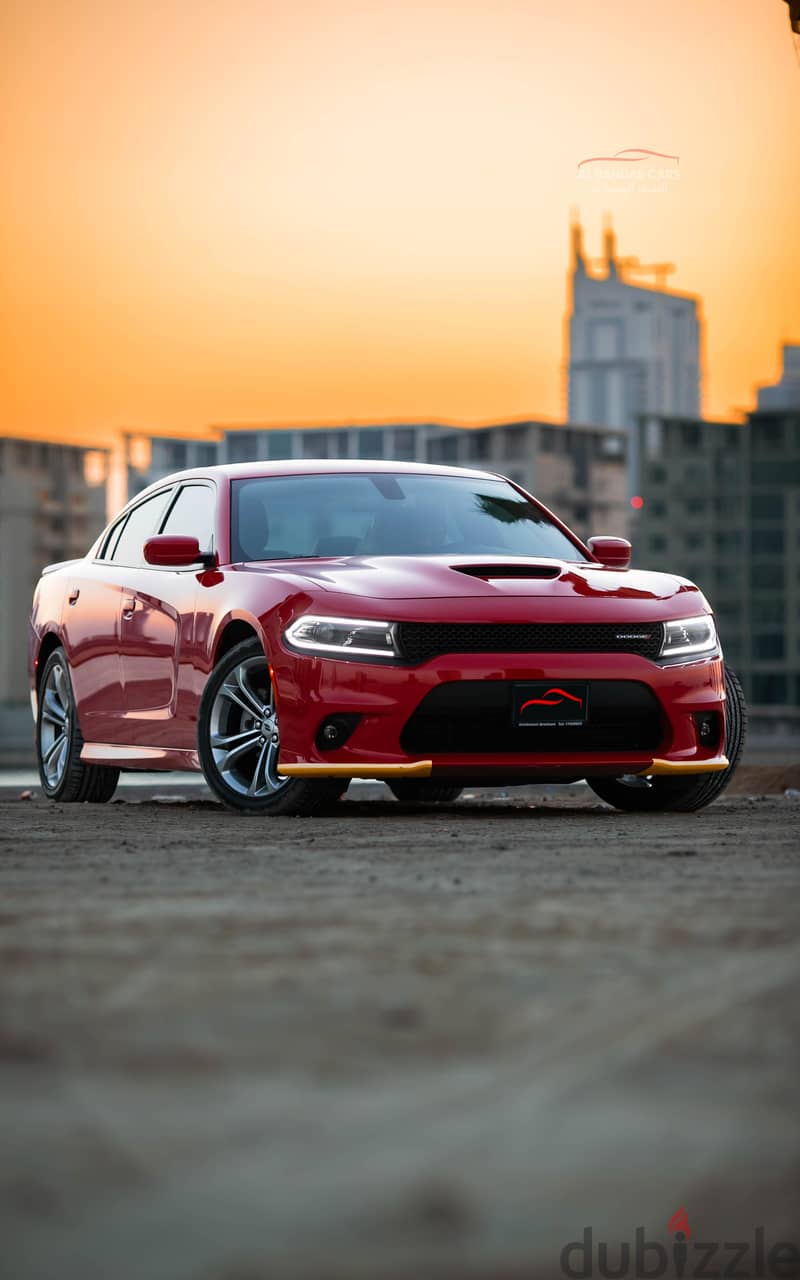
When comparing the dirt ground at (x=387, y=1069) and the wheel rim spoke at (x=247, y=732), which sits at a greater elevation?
the dirt ground at (x=387, y=1069)

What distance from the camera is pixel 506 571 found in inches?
332

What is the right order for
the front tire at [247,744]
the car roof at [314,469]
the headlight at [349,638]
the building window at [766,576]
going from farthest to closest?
1. the building window at [766,576]
2. the car roof at [314,469]
3. the front tire at [247,744]
4. the headlight at [349,638]

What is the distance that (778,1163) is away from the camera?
2.30 metres

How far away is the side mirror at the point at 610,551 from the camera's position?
9289mm

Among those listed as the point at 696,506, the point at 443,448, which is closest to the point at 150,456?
the point at 443,448

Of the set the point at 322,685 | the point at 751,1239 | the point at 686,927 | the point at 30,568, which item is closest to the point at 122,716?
the point at 322,685

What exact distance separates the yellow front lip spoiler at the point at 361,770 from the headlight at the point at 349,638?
42 cm

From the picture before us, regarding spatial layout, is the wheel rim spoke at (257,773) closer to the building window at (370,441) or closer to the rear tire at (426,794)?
the rear tire at (426,794)

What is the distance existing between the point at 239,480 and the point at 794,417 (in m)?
145

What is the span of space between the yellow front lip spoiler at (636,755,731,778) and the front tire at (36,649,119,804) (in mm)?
3077

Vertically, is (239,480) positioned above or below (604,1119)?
above

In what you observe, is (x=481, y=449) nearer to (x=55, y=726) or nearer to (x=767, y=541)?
(x=767, y=541)

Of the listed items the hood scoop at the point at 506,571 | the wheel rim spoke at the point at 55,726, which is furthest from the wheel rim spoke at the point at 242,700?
the wheel rim spoke at the point at 55,726

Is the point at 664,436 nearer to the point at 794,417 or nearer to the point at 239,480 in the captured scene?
the point at 794,417
